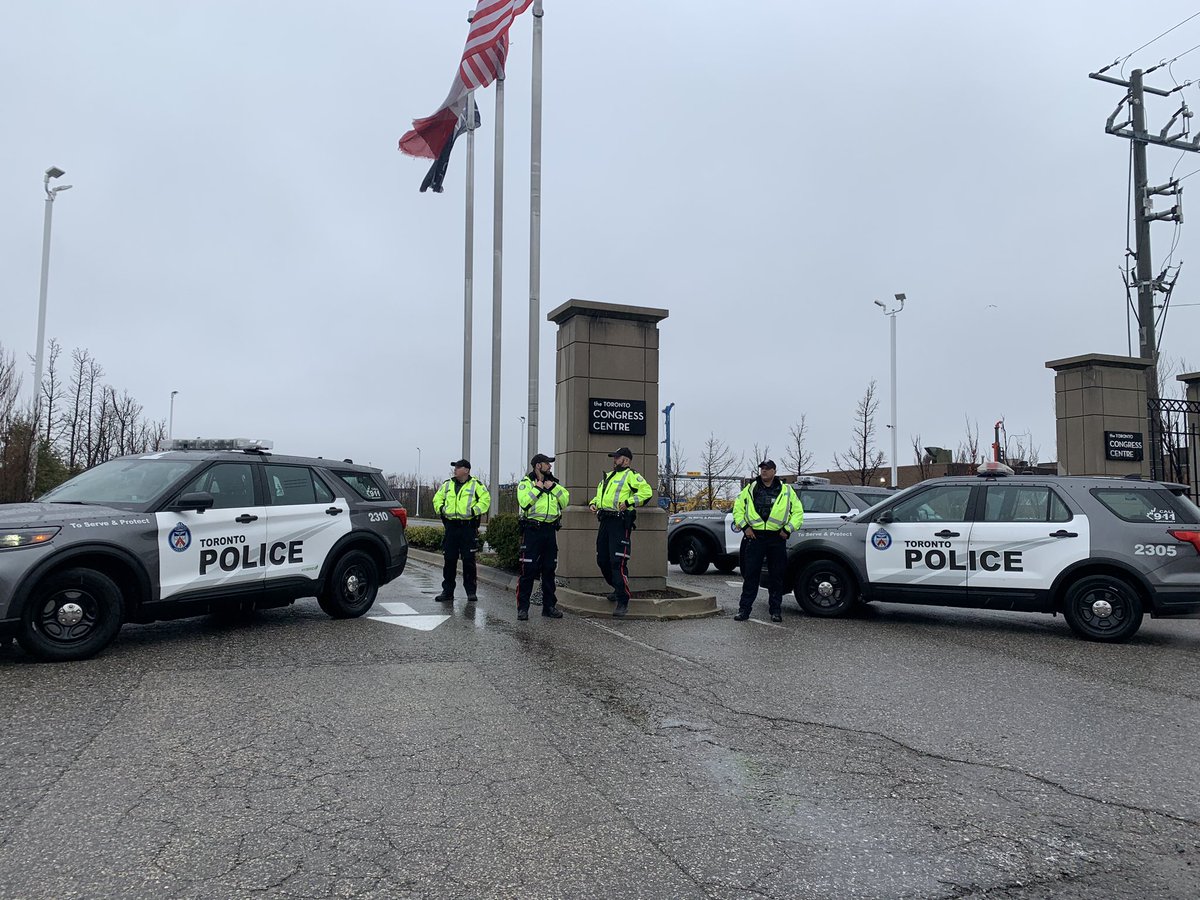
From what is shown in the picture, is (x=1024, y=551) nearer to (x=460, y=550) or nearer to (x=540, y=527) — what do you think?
(x=540, y=527)

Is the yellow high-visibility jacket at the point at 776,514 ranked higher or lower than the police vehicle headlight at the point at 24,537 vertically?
higher

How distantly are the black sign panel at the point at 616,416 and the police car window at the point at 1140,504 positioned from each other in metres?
5.22

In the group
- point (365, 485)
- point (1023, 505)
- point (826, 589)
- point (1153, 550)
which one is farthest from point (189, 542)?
point (1153, 550)

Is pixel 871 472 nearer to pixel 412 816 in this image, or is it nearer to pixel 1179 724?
pixel 1179 724

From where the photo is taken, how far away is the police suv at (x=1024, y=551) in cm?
855

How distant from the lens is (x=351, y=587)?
9500 millimetres

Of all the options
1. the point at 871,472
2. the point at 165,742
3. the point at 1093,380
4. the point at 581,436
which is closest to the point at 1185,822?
the point at 165,742

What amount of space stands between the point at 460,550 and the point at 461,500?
0.65 m

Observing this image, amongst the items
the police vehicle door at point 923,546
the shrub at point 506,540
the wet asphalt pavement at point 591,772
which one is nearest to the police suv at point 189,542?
the wet asphalt pavement at point 591,772

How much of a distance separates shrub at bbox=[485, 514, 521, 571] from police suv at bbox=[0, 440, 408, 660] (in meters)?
3.00

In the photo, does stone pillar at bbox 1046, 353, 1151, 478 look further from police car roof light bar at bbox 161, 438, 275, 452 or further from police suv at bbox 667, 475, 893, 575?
police car roof light bar at bbox 161, 438, 275, 452

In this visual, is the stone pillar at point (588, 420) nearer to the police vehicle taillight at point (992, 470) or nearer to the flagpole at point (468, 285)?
the police vehicle taillight at point (992, 470)

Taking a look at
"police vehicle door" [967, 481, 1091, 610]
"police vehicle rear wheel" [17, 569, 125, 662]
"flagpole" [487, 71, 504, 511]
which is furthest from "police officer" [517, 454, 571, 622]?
"flagpole" [487, 71, 504, 511]

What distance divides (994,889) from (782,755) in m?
1.65
